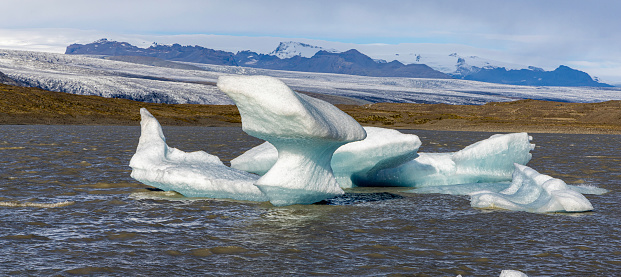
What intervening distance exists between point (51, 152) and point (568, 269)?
51.2 feet

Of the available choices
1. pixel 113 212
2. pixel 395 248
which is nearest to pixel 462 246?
pixel 395 248

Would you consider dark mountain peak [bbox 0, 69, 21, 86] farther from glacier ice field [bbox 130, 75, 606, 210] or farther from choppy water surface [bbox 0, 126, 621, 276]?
choppy water surface [bbox 0, 126, 621, 276]

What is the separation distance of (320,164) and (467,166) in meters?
4.41

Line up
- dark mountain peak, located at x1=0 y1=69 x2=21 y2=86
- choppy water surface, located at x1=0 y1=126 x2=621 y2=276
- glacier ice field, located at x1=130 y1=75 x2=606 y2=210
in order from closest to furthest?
1. choppy water surface, located at x1=0 y1=126 x2=621 y2=276
2. glacier ice field, located at x1=130 y1=75 x2=606 y2=210
3. dark mountain peak, located at x1=0 y1=69 x2=21 y2=86

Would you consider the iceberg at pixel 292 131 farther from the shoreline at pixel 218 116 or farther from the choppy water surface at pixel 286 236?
the shoreline at pixel 218 116

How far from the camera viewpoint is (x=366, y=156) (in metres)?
10.5

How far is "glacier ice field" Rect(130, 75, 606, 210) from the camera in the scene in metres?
7.43

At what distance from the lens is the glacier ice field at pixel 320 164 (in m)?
7.43

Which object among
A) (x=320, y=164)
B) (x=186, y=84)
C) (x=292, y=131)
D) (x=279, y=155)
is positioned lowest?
(x=186, y=84)

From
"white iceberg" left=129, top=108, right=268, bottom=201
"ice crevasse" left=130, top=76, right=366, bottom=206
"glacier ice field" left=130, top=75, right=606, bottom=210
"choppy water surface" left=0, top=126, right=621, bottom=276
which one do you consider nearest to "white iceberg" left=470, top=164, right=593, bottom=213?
"glacier ice field" left=130, top=75, right=606, bottom=210

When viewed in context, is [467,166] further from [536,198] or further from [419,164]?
[536,198]

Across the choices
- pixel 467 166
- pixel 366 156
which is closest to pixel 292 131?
pixel 366 156

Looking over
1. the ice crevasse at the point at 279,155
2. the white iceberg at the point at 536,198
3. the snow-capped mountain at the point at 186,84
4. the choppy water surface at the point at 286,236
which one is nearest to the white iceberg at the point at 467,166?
the white iceberg at the point at 536,198

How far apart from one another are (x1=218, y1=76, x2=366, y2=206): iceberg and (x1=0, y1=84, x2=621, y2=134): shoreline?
44.0m
